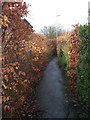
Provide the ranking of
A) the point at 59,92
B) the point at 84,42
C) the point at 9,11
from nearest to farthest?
1. the point at 9,11
2. the point at 84,42
3. the point at 59,92

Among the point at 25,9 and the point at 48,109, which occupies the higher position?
the point at 25,9

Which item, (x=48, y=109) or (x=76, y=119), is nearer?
(x=76, y=119)

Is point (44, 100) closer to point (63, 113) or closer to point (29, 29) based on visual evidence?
point (63, 113)

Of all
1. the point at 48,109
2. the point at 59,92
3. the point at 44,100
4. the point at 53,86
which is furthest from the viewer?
the point at 53,86

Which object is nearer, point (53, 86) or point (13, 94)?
point (13, 94)

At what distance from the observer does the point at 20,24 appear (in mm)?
3713

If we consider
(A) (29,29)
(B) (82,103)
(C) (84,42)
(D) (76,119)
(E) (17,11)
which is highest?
(E) (17,11)

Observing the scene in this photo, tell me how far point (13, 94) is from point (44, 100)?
2376mm

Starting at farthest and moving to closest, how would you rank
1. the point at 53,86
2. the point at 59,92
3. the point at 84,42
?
1. the point at 53,86
2. the point at 59,92
3. the point at 84,42

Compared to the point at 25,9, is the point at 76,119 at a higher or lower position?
lower

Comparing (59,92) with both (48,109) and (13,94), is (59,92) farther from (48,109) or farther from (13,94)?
(13,94)

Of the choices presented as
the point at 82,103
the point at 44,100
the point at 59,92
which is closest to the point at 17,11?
the point at 82,103

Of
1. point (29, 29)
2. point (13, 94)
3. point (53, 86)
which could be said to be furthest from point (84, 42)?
point (53, 86)

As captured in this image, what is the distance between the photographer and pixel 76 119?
4922mm
